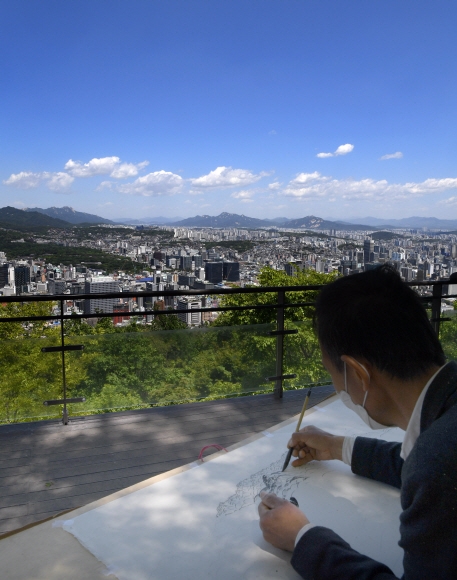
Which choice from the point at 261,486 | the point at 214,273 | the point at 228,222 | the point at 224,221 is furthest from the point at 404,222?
the point at 261,486

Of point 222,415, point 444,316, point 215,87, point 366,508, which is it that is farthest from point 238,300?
point 215,87

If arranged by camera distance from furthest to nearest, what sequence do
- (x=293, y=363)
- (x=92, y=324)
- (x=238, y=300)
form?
(x=238, y=300) → (x=293, y=363) → (x=92, y=324)

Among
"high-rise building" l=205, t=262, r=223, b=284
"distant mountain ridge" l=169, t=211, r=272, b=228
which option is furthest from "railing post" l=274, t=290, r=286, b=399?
"distant mountain ridge" l=169, t=211, r=272, b=228

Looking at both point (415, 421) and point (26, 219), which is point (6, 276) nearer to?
point (26, 219)

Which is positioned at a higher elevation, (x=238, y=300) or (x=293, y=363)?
(x=238, y=300)

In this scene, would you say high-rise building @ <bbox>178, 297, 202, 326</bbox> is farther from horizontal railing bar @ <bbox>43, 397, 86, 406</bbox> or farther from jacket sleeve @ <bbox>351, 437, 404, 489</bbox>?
jacket sleeve @ <bbox>351, 437, 404, 489</bbox>

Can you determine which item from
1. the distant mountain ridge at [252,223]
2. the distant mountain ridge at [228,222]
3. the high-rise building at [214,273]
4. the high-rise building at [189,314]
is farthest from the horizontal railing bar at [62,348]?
the distant mountain ridge at [228,222]

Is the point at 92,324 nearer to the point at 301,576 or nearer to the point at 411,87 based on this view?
the point at 301,576

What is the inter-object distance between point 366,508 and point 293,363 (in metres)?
3.19

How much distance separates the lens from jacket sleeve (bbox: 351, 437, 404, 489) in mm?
1222

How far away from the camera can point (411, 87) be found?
1366 centimetres

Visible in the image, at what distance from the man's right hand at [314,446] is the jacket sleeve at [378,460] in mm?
68

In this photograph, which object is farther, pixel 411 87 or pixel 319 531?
pixel 411 87

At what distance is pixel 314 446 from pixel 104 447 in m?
2.33
